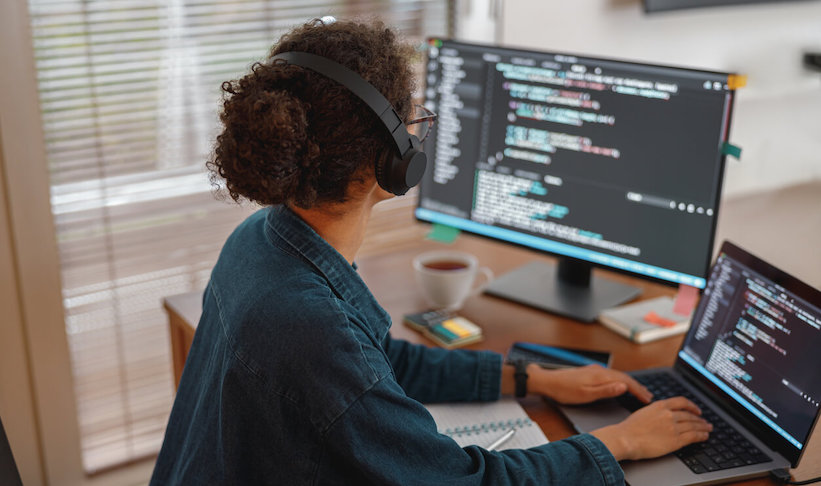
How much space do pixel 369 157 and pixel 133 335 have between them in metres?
1.26

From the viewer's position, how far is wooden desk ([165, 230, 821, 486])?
4.64 ft

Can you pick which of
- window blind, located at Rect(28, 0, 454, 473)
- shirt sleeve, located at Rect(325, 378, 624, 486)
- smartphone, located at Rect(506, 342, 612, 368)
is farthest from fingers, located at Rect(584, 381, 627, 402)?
window blind, located at Rect(28, 0, 454, 473)

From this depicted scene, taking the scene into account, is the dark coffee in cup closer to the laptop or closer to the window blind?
the laptop

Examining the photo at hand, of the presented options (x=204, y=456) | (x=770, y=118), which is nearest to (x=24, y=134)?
(x=204, y=456)

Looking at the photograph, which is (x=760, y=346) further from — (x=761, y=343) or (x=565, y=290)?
(x=565, y=290)

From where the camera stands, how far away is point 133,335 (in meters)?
2.04

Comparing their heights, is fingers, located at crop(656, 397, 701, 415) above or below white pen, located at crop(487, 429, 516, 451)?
above

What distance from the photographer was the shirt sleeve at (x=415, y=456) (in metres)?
0.89

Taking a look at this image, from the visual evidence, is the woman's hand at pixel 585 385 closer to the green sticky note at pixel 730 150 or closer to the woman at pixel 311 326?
the woman at pixel 311 326

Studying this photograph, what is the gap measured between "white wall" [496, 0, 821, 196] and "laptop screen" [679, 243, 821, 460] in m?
1.16

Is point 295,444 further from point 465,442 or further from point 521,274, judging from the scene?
point 521,274

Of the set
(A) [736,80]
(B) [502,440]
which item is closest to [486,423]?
(B) [502,440]

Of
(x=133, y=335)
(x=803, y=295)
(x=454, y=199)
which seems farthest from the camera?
(x=133, y=335)

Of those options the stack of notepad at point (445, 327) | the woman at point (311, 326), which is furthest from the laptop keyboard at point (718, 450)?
the stack of notepad at point (445, 327)
